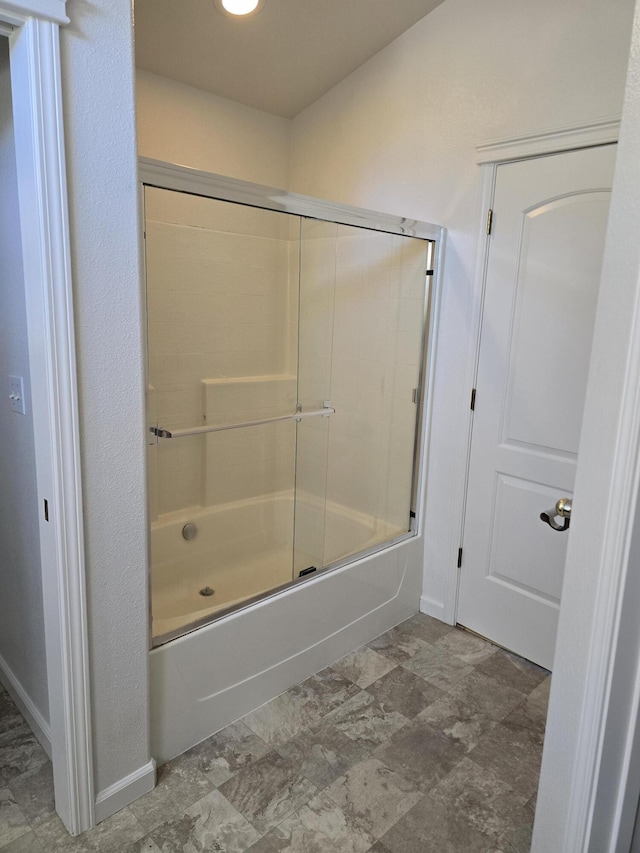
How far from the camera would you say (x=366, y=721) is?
2.02 metres

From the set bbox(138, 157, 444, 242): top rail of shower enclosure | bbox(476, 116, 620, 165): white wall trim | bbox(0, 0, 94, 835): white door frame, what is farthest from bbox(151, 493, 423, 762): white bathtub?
bbox(476, 116, 620, 165): white wall trim

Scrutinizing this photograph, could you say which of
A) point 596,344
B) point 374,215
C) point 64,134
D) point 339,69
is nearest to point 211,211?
point 374,215

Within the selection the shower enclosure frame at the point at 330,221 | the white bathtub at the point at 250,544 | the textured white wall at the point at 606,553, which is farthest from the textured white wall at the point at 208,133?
the textured white wall at the point at 606,553

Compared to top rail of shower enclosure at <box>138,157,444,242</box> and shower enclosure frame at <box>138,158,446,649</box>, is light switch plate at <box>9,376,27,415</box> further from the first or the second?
top rail of shower enclosure at <box>138,157,444,242</box>

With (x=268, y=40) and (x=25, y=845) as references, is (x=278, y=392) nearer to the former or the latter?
(x=268, y=40)

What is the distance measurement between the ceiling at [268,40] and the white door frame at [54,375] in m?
1.27

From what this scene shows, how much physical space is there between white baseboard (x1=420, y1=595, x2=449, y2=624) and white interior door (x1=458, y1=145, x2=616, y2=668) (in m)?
0.14

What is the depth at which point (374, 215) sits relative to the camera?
223 cm

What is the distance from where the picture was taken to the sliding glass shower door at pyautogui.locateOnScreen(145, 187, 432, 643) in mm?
2445

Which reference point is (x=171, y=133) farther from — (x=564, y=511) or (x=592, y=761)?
(x=592, y=761)

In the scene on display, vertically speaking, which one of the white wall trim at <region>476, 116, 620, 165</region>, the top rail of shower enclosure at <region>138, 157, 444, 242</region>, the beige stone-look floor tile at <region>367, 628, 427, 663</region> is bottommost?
the beige stone-look floor tile at <region>367, 628, 427, 663</region>

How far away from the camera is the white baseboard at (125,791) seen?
158 cm

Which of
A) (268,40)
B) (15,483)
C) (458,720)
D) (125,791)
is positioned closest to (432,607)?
(458,720)

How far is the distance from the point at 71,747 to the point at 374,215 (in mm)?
1989
